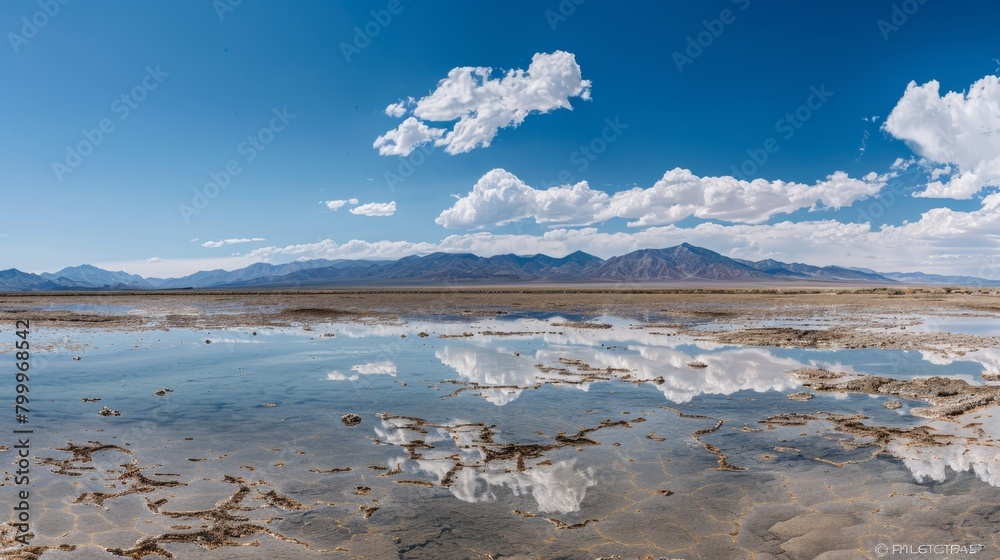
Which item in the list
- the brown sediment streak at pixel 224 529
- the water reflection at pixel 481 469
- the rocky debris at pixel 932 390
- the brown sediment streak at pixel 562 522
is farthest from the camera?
the rocky debris at pixel 932 390

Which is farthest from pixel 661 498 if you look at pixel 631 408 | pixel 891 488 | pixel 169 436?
pixel 169 436

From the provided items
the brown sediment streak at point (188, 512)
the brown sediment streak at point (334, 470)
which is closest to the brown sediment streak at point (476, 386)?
the brown sediment streak at point (334, 470)

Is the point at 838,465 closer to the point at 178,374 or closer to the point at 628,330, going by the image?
the point at 178,374

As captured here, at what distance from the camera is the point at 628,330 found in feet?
113

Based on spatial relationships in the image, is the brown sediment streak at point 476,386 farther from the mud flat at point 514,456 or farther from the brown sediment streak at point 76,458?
the brown sediment streak at point 76,458

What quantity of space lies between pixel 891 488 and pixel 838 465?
1114 mm

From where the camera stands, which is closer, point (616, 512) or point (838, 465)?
point (616, 512)

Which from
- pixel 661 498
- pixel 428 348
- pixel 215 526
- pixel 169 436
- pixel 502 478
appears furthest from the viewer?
pixel 428 348

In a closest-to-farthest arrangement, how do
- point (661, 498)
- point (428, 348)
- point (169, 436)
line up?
point (661, 498) → point (169, 436) → point (428, 348)

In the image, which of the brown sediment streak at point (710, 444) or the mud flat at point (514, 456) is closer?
the mud flat at point (514, 456)

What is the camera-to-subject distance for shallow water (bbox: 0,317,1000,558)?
7309mm

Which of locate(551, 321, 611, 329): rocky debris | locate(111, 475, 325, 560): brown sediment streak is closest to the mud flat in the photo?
locate(111, 475, 325, 560): brown sediment streak

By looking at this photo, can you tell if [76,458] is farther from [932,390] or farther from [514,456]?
[932,390]

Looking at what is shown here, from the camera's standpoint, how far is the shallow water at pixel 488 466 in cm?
731
